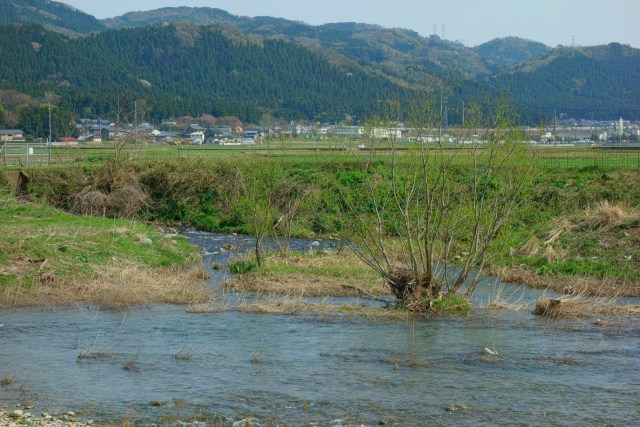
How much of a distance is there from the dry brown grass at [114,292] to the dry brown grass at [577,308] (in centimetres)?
878

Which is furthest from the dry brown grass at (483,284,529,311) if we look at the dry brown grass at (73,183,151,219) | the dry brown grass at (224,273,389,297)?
the dry brown grass at (73,183,151,219)

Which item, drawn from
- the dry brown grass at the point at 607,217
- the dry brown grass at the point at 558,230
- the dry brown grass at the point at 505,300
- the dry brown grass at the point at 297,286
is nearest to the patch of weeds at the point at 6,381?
the dry brown grass at the point at 297,286

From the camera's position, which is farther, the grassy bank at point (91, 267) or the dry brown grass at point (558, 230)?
the dry brown grass at point (558, 230)

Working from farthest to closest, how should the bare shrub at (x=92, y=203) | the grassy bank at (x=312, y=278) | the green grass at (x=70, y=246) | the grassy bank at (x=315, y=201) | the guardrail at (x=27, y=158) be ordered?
the guardrail at (x=27, y=158)
the bare shrub at (x=92, y=203)
the grassy bank at (x=315, y=201)
the grassy bank at (x=312, y=278)
the green grass at (x=70, y=246)

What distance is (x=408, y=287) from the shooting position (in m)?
22.4

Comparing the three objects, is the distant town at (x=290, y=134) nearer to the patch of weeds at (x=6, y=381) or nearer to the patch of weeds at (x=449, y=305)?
the patch of weeds at (x=449, y=305)

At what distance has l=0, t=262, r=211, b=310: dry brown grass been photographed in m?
23.0

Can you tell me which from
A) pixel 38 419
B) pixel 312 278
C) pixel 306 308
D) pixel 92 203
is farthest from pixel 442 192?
pixel 92 203

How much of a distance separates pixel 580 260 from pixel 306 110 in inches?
6593

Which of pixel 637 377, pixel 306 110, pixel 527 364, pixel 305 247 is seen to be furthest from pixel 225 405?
pixel 306 110

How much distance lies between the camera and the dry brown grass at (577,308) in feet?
72.4

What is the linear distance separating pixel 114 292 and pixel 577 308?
11959 millimetres

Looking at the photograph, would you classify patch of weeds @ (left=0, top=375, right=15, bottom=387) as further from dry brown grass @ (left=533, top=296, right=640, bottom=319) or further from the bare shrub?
the bare shrub

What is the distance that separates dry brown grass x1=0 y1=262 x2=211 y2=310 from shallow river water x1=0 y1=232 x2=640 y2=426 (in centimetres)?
84
